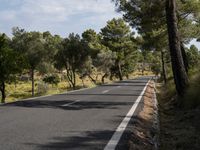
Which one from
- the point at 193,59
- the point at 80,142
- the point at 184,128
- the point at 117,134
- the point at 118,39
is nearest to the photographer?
the point at 80,142

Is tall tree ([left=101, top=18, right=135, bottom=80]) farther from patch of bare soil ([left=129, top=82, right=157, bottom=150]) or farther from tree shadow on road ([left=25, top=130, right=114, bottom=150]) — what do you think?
tree shadow on road ([left=25, top=130, right=114, bottom=150])

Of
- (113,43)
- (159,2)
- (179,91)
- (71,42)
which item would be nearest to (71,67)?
(71,42)

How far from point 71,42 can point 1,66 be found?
2567 cm

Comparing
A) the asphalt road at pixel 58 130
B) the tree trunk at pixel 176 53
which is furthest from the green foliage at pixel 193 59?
the asphalt road at pixel 58 130

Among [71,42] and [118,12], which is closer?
[118,12]

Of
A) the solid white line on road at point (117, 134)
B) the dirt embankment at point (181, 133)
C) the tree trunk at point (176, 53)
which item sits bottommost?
the dirt embankment at point (181, 133)

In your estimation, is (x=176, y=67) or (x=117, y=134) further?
(x=176, y=67)

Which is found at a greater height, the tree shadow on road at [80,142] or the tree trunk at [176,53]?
the tree trunk at [176,53]

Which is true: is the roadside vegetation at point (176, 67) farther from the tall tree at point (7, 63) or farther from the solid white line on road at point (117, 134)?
the tall tree at point (7, 63)

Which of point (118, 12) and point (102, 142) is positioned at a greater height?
point (118, 12)

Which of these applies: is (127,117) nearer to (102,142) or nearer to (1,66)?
(102,142)

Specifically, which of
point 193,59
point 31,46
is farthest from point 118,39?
point 31,46

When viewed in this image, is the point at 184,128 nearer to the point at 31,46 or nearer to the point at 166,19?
the point at 166,19

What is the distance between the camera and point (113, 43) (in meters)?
85.4
